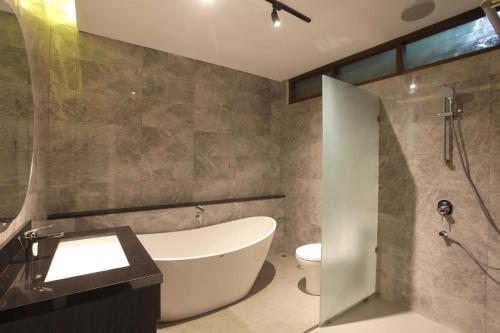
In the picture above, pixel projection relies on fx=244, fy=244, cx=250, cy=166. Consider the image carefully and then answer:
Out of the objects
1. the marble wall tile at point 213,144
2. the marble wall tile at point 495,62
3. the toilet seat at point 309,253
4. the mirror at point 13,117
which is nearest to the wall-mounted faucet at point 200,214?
the marble wall tile at point 213,144

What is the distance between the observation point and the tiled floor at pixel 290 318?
6.65 feet

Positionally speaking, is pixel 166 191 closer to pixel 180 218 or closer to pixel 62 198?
pixel 180 218

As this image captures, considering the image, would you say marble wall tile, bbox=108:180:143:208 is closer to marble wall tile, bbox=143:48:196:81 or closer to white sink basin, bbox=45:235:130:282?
white sink basin, bbox=45:235:130:282

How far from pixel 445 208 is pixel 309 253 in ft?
4.30

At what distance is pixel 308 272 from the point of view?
8.38ft

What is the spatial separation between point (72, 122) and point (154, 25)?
121 centimetres

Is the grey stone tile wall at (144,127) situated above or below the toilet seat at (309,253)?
above

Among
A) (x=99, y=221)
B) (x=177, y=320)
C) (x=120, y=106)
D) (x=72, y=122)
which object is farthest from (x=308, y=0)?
(x=177, y=320)

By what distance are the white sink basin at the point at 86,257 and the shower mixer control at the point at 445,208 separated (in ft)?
7.93

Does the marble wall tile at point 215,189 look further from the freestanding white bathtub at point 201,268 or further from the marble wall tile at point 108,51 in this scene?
the marble wall tile at point 108,51

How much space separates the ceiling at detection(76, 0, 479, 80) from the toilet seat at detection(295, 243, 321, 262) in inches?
86.4

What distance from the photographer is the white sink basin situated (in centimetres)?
125

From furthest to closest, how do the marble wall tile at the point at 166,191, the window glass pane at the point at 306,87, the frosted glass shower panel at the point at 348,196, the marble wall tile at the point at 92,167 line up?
the window glass pane at the point at 306,87
the marble wall tile at the point at 166,191
the marble wall tile at the point at 92,167
the frosted glass shower panel at the point at 348,196

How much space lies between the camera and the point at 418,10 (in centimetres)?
195
